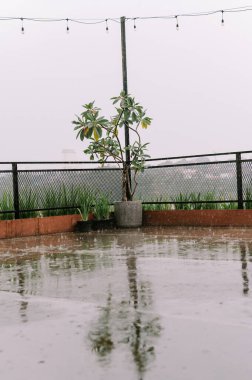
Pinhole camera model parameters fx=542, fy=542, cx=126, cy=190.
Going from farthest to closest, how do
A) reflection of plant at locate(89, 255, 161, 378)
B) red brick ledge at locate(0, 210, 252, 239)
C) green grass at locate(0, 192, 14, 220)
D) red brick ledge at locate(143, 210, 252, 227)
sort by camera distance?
red brick ledge at locate(143, 210, 252, 227) < green grass at locate(0, 192, 14, 220) < red brick ledge at locate(0, 210, 252, 239) < reflection of plant at locate(89, 255, 161, 378)

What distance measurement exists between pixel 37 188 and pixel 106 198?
158 centimetres

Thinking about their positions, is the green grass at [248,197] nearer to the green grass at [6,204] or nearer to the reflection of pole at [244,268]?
the reflection of pole at [244,268]

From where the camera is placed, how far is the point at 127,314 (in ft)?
11.8

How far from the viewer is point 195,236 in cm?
866

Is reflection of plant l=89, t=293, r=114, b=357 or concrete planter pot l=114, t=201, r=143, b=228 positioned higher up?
concrete planter pot l=114, t=201, r=143, b=228

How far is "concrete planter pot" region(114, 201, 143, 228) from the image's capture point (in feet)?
35.1

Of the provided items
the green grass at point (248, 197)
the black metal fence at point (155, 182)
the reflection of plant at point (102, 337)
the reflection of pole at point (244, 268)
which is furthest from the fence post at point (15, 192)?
the reflection of plant at point (102, 337)

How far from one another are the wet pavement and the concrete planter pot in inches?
146

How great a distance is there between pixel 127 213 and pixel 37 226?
181 centimetres

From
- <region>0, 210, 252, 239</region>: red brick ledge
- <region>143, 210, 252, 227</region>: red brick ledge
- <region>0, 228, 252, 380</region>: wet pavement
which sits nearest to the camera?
<region>0, 228, 252, 380</region>: wet pavement

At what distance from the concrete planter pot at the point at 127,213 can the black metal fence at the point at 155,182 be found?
2.15 feet

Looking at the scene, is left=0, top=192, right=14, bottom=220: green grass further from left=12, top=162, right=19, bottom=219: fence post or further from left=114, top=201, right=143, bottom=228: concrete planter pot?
left=114, top=201, right=143, bottom=228: concrete planter pot

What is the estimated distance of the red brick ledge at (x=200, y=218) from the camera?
406 inches

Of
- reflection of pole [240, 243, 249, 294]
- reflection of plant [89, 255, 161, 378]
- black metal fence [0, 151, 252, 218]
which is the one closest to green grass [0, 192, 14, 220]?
black metal fence [0, 151, 252, 218]
